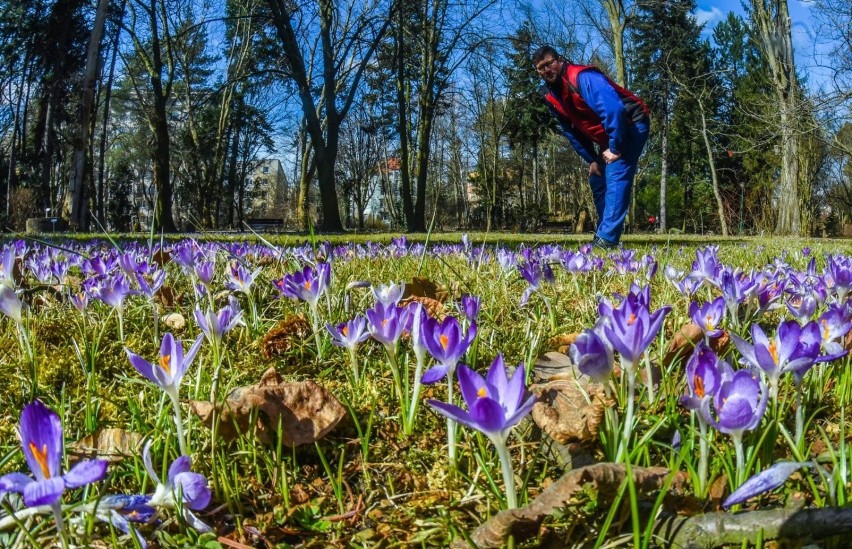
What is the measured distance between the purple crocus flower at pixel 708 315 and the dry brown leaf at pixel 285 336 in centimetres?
93

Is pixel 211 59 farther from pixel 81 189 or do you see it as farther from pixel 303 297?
pixel 303 297

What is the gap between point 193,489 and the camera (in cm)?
67

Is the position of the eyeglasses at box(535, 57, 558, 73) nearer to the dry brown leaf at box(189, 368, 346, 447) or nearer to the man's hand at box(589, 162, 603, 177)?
the man's hand at box(589, 162, 603, 177)

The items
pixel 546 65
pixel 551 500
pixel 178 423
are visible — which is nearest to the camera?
pixel 551 500

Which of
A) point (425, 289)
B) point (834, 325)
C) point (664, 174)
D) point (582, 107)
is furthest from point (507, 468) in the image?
point (664, 174)

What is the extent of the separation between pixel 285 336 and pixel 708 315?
104cm

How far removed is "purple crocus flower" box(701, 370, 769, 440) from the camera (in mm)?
702

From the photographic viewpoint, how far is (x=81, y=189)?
14.1 m

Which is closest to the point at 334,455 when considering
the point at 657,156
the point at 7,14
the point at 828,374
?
the point at 828,374

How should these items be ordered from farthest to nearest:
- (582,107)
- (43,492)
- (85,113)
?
(85,113) → (582,107) → (43,492)

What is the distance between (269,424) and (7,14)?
30.2 meters

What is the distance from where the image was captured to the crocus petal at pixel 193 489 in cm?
67

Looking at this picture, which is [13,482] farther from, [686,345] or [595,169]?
[595,169]

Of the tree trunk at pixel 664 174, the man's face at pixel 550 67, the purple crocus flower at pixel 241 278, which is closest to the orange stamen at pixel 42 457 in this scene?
the purple crocus flower at pixel 241 278
